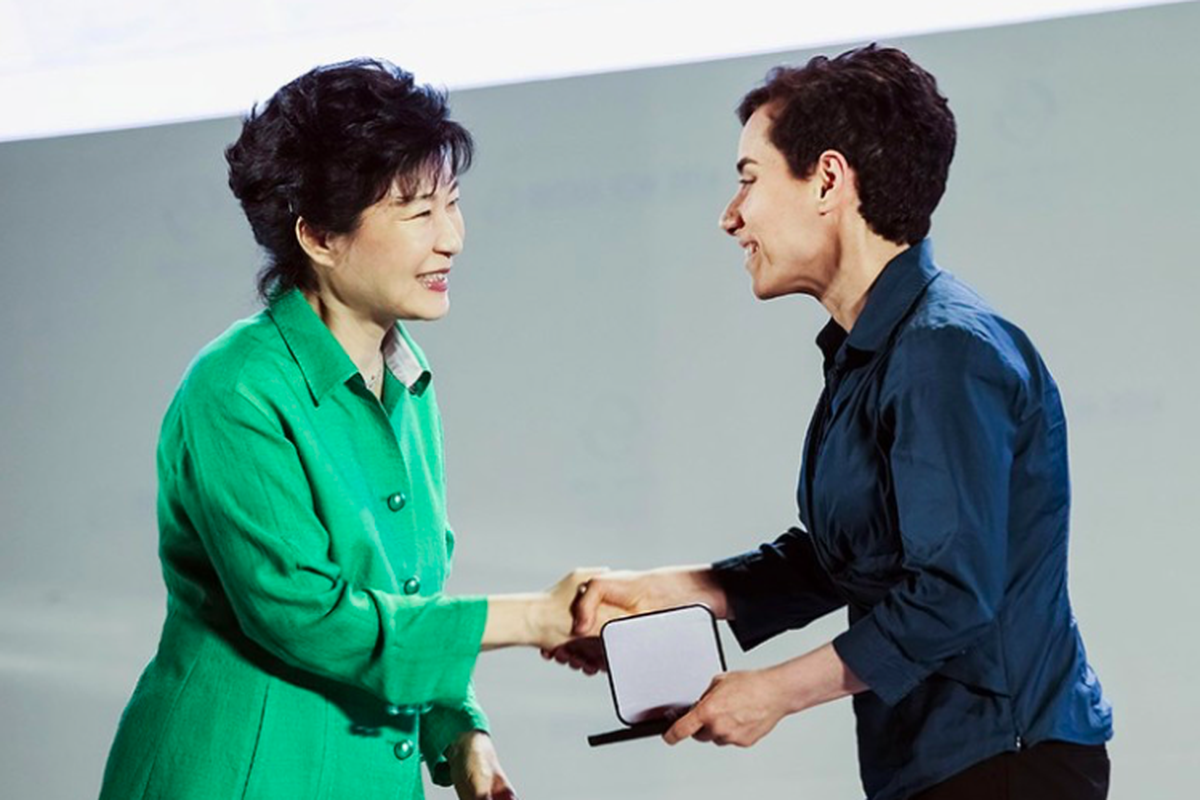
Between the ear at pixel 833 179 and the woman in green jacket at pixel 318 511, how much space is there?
0.36 m

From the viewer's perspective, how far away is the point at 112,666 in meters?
3.79

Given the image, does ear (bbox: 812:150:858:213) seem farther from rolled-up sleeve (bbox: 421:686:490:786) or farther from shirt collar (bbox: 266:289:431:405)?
rolled-up sleeve (bbox: 421:686:490:786)

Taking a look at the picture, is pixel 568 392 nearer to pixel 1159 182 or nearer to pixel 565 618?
pixel 1159 182

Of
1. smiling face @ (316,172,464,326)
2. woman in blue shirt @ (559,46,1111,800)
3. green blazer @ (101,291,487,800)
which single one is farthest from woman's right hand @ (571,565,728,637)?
smiling face @ (316,172,464,326)

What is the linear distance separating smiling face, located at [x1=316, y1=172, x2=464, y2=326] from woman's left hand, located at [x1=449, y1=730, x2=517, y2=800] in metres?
0.47

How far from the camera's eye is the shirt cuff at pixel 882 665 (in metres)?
1.56

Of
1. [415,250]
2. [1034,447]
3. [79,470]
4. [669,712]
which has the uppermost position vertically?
[79,470]

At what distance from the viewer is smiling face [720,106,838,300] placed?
1.76 meters

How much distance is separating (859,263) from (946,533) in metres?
0.35

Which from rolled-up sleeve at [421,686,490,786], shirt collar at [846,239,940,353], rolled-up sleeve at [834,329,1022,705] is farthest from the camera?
rolled-up sleeve at [421,686,490,786]

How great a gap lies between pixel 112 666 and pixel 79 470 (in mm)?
444

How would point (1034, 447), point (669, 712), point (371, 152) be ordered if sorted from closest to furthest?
point (1034, 447) → point (371, 152) → point (669, 712)

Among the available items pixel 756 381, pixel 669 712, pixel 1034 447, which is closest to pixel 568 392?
pixel 756 381

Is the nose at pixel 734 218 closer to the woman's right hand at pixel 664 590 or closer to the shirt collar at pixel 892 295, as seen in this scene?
the shirt collar at pixel 892 295
